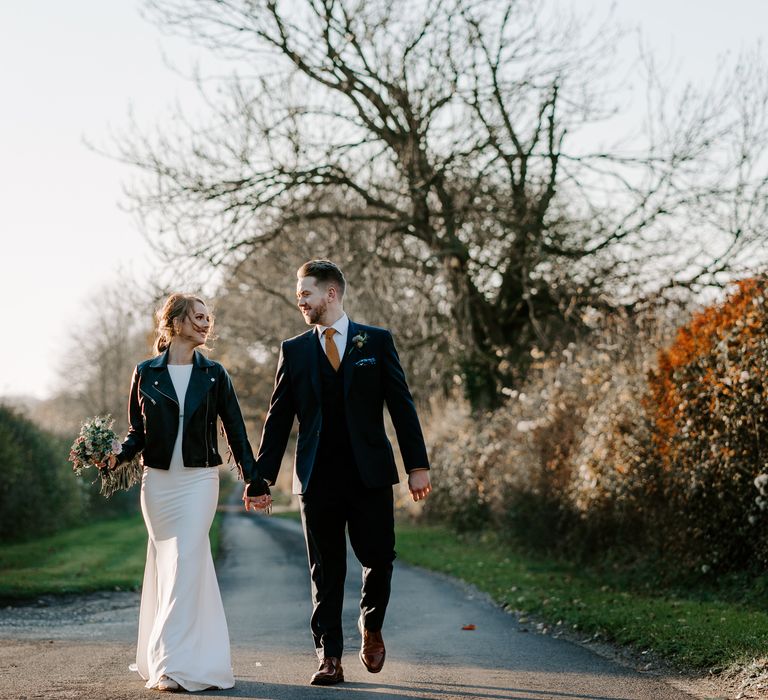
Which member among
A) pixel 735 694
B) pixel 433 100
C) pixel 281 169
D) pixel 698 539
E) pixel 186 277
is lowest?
pixel 735 694

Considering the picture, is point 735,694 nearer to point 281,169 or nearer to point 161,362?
point 161,362

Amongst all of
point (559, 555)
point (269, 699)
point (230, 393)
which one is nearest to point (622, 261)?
point (559, 555)

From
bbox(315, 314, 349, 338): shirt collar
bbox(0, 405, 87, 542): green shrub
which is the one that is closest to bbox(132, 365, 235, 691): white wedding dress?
bbox(315, 314, 349, 338): shirt collar

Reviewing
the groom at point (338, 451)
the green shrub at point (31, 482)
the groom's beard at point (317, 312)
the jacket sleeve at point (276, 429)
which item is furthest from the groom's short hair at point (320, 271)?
the green shrub at point (31, 482)

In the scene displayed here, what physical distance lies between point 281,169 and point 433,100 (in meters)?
3.07

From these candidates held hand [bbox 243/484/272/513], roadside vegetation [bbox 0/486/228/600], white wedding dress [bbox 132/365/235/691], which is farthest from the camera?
roadside vegetation [bbox 0/486/228/600]

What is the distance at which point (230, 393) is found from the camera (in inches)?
256

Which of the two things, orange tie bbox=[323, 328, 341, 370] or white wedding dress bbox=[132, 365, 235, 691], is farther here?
orange tie bbox=[323, 328, 341, 370]

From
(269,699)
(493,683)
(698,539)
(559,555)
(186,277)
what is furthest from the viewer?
(186,277)

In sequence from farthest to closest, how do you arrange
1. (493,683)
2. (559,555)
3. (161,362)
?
(559,555), (161,362), (493,683)

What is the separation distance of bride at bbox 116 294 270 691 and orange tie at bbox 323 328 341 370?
774 mm

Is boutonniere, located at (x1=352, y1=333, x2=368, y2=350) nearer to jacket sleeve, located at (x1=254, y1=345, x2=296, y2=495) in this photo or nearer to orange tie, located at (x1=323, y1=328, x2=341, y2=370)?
orange tie, located at (x1=323, y1=328, x2=341, y2=370)

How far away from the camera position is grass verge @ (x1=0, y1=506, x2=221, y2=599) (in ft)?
40.8

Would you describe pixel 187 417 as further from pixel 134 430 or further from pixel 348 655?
pixel 348 655
